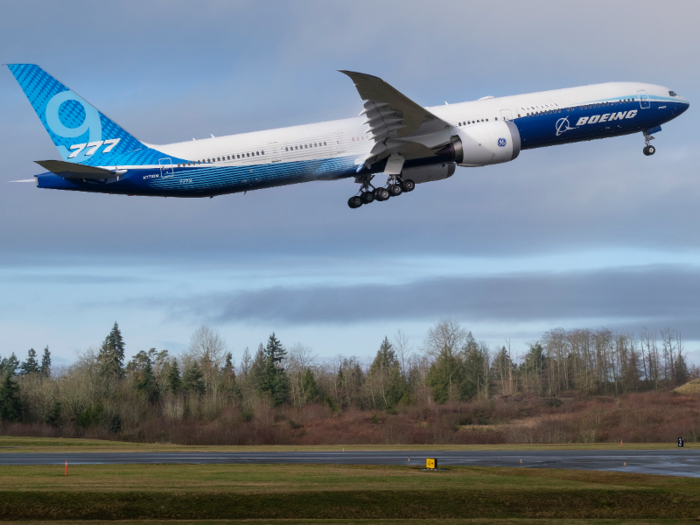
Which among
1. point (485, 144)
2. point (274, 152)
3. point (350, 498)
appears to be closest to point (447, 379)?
point (485, 144)

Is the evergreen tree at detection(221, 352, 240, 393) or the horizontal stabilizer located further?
the evergreen tree at detection(221, 352, 240, 393)

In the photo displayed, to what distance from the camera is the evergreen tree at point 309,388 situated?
10631 cm

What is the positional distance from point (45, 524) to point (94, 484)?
733cm

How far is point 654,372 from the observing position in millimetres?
127375

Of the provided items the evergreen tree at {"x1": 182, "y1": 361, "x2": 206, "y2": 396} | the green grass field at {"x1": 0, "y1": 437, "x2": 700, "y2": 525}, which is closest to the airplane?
the green grass field at {"x1": 0, "y1": 437, "x2": 700, "y2": 525}

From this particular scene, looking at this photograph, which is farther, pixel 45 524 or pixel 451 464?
pixel 451 464

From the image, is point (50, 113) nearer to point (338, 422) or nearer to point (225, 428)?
point (225, 428)

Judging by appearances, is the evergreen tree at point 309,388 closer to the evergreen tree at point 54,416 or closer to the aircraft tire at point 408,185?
the evergreen tree at point 54,416

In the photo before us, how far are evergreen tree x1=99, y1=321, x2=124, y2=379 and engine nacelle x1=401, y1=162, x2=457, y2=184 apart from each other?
85.5m

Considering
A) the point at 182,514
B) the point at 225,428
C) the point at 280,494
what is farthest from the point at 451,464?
the point at 225,428

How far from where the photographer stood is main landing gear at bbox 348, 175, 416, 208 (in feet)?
150

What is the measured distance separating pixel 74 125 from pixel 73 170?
650cm

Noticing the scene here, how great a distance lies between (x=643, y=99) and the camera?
47406mm

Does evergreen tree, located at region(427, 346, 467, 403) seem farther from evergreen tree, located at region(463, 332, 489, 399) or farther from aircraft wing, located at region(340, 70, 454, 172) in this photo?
aircraft wing, located at region(340, 70, 454, 172)
